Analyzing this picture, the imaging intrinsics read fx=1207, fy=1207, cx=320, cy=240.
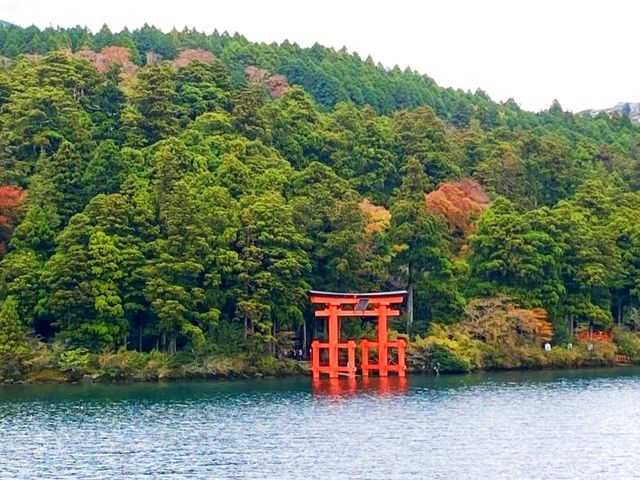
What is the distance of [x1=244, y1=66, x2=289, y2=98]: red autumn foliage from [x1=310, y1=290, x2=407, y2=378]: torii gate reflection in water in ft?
142

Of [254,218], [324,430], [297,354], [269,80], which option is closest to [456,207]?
[297,354]

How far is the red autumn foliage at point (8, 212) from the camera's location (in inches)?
2323

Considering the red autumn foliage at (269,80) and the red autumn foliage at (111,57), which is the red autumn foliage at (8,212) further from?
the red autumn foliage at (269,80)

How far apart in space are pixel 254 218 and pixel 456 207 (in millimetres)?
16510

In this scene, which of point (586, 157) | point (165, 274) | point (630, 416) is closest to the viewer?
point (630, 416)

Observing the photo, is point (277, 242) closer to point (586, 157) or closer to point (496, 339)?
point (496, 339)

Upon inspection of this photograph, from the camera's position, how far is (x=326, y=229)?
59844 mm

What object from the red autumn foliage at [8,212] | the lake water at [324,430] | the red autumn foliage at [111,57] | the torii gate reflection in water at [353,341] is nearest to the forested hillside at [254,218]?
the red autumn foliage at [8,212]

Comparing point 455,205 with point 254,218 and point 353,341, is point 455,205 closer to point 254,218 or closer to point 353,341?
point 254,218

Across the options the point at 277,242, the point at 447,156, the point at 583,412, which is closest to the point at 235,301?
the point at 277,242

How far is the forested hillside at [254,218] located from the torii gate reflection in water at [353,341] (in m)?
1.95

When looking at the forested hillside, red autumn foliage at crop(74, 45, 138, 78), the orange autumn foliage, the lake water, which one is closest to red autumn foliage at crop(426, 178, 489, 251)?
the orange autumn foliage

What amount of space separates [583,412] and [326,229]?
20340mm

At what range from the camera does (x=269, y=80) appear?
323 ft
